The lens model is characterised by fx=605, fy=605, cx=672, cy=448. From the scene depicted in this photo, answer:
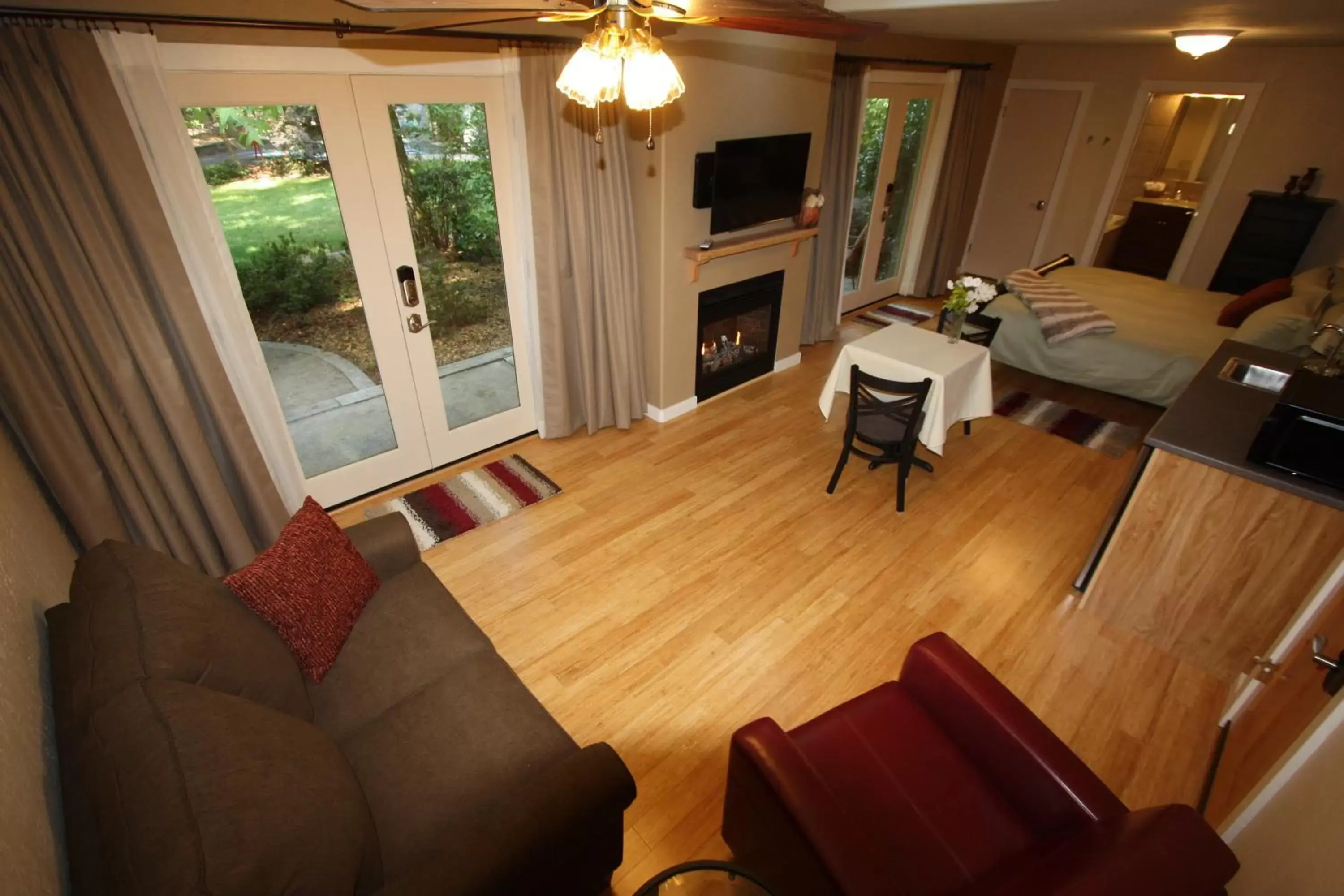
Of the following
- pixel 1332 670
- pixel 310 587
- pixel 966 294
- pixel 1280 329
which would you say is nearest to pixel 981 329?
pixel 966 294

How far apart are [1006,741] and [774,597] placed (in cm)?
125

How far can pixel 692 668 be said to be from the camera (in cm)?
238

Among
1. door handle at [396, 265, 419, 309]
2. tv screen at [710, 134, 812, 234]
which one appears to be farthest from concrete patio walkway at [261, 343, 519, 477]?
tv screen at [710, 134, 812, 234]

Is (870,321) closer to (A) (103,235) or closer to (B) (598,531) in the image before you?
(B) (598,531)

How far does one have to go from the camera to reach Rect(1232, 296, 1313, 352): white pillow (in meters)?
3.44

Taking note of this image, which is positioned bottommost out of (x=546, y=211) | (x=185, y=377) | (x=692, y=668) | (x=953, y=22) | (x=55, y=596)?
(x=692, y=668)

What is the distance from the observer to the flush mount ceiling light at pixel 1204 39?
344cm

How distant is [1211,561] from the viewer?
2.26 m

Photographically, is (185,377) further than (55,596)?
Yes

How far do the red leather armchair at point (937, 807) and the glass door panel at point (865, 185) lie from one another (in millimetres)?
4237

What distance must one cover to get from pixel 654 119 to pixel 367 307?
68.6 inches

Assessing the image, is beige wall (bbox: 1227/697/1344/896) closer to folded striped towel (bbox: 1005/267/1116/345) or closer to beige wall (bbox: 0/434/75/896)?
beige wall (bbox: 0/434/75/896)

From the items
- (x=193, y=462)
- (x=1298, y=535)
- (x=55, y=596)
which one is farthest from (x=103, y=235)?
(x=1298, y=535)

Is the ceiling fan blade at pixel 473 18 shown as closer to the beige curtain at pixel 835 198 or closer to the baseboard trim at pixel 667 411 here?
the baseboard trim at pixel 667 411
